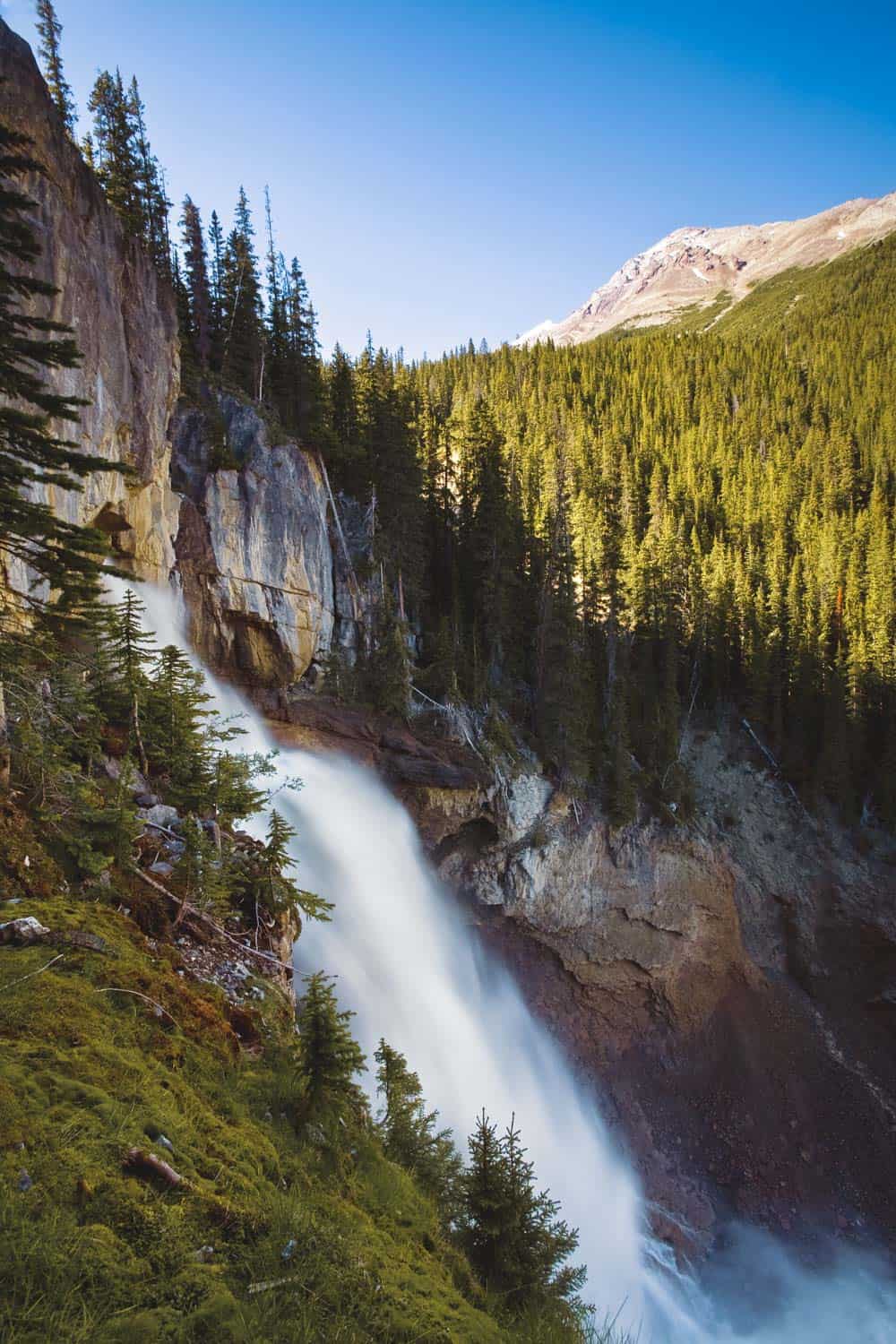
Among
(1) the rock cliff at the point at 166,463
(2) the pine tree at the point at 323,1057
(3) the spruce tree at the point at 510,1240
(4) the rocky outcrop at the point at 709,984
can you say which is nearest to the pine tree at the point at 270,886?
(2) the pine tree at the point at 323,1057

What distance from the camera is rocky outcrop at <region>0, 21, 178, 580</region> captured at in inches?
511

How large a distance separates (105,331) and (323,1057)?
1895 centimetres

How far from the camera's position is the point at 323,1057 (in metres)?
5.89

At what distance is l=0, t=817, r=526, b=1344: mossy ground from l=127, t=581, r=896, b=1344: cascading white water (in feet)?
37.4

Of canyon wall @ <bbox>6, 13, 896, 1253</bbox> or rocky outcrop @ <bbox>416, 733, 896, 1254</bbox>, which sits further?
rocky outcrop @ <bbox>416, 733, 896, 1254</bbox>

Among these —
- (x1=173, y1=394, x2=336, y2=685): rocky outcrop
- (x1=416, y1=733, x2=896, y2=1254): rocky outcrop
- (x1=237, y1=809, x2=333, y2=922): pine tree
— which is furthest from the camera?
(x1=416, y1=733, x2=896, y2=1254): rocky outcrop

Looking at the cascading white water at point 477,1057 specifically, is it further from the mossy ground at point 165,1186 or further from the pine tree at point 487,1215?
the mossy ground at point 165,1186

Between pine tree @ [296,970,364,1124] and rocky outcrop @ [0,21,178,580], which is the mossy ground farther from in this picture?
rocky outcrop @ [0,21,178,580]

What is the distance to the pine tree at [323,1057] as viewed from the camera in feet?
19.1

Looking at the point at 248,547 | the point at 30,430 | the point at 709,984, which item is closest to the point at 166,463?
the point at 248,547

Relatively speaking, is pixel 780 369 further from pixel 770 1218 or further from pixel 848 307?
pixel 770 1218

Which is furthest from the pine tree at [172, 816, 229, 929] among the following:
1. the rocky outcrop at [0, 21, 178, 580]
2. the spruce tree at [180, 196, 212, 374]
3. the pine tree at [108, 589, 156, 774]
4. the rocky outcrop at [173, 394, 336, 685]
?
the spruce tree at [180, 196, 212, 374]

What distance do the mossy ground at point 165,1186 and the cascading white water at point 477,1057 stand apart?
37.4 feet

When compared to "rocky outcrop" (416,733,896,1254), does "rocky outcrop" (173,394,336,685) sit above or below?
above
